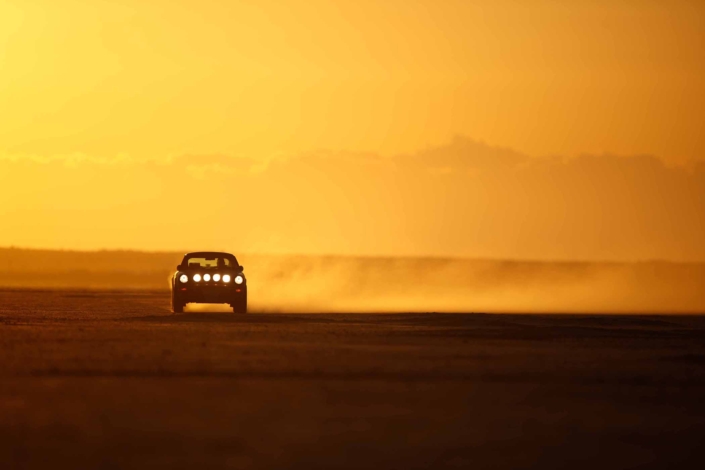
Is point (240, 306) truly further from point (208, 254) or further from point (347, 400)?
point (347, 400)

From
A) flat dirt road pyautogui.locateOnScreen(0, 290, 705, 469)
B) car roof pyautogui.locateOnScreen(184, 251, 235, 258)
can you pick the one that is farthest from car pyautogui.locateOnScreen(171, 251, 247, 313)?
flat dirt road pyautogui.locateOnScreen(0, 290, 705, 469)

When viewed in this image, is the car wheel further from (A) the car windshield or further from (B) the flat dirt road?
(B) the flat dirt road

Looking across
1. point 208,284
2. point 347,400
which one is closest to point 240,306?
point 208,284

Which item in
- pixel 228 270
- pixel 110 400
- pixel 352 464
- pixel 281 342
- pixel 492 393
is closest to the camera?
pixel 352 464

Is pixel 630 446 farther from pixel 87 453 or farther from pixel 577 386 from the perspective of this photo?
pixel 577 386

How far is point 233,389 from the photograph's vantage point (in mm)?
17234

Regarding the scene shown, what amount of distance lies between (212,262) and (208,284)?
7.00 feet

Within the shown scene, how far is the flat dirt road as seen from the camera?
38.8 feet

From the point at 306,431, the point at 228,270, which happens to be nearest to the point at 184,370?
the point at 306,431

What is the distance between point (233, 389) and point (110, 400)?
6.19 feet

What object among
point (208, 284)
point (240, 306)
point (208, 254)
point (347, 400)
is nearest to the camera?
point (347, 400)

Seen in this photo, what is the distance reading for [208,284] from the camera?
38.7 meters

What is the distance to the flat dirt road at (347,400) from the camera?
11820 mm

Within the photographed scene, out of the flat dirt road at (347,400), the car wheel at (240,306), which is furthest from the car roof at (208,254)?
the flat dirt road at (347,400)
